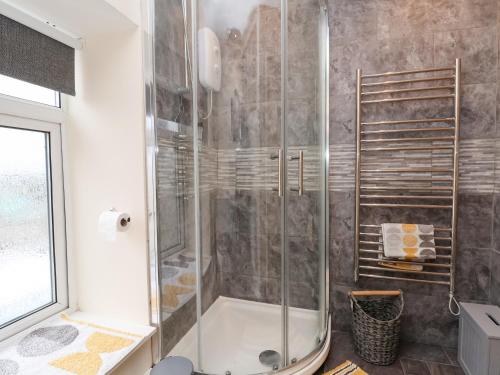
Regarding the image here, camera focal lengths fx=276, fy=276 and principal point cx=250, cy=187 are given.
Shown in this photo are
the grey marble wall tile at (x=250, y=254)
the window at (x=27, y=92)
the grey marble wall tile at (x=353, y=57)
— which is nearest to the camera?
the window at (x=27, y=92)

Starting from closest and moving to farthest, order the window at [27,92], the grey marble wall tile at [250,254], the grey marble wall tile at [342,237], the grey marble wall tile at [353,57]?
the window at [27,92] → the grey marble wall tile at [250,254] → the grey marble wall tile at [353,57] → the grey marble wall tile at [342,237]

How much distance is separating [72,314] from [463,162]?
7.86 feet

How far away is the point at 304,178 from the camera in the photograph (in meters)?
1.61

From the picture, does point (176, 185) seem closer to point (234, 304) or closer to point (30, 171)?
point (30, 171)

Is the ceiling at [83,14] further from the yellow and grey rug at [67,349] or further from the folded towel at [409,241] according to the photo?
the folded towel at [409,241]

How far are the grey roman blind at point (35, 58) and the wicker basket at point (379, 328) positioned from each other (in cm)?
201

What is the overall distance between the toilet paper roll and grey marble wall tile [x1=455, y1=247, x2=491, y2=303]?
1960 millimetres

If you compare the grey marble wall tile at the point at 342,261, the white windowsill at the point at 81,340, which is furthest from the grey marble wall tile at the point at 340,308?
the white windowsill at the point at 81,340

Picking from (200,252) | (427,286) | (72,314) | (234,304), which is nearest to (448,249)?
(427,286)

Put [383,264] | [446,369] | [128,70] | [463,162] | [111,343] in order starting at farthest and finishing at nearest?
[383,264]
[463,162]
[446,369]
[128,70]
[111,343]

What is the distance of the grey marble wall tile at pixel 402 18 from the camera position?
1.70 m

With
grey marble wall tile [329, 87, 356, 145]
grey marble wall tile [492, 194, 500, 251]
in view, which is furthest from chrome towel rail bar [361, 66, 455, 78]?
grey marble wall tile [492, 194, 500, 251]

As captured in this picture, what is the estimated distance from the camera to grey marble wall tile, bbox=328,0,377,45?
1787 millimetres

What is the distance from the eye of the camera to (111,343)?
4.01ft
